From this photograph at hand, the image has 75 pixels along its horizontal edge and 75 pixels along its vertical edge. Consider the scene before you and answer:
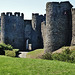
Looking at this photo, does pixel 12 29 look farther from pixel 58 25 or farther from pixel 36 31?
pixel 58 25

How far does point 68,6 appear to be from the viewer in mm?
31172

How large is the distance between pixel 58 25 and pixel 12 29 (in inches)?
946

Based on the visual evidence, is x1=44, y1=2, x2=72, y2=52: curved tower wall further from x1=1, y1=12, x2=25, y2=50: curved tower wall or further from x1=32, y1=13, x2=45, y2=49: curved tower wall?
x1=1, y1=12, x2=25, y2=50: curved tower wall

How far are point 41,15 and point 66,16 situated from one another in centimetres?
2300

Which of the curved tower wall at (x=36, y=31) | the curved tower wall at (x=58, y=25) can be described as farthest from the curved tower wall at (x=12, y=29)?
the curved tower wall at (x=58, y=25)

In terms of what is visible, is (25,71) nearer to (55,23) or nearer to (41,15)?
(55,23)

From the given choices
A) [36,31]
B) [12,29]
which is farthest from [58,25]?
[12,29]

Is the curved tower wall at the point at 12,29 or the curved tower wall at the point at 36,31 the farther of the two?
the curved tower wall at the point at 36,31

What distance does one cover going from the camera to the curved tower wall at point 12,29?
51.7m

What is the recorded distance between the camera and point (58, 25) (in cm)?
3064

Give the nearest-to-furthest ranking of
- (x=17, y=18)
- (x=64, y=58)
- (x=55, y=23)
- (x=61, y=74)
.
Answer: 1. (x=61, y=74)
2. (x=64, y=58)
3. (x=55, y=23)
4. (x=17, y=18)

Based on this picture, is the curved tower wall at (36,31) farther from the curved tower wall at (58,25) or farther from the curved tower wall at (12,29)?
the curved tower wall at (58,25)

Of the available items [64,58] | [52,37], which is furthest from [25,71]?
[52,37]

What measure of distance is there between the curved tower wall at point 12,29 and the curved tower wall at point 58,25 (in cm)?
2278
